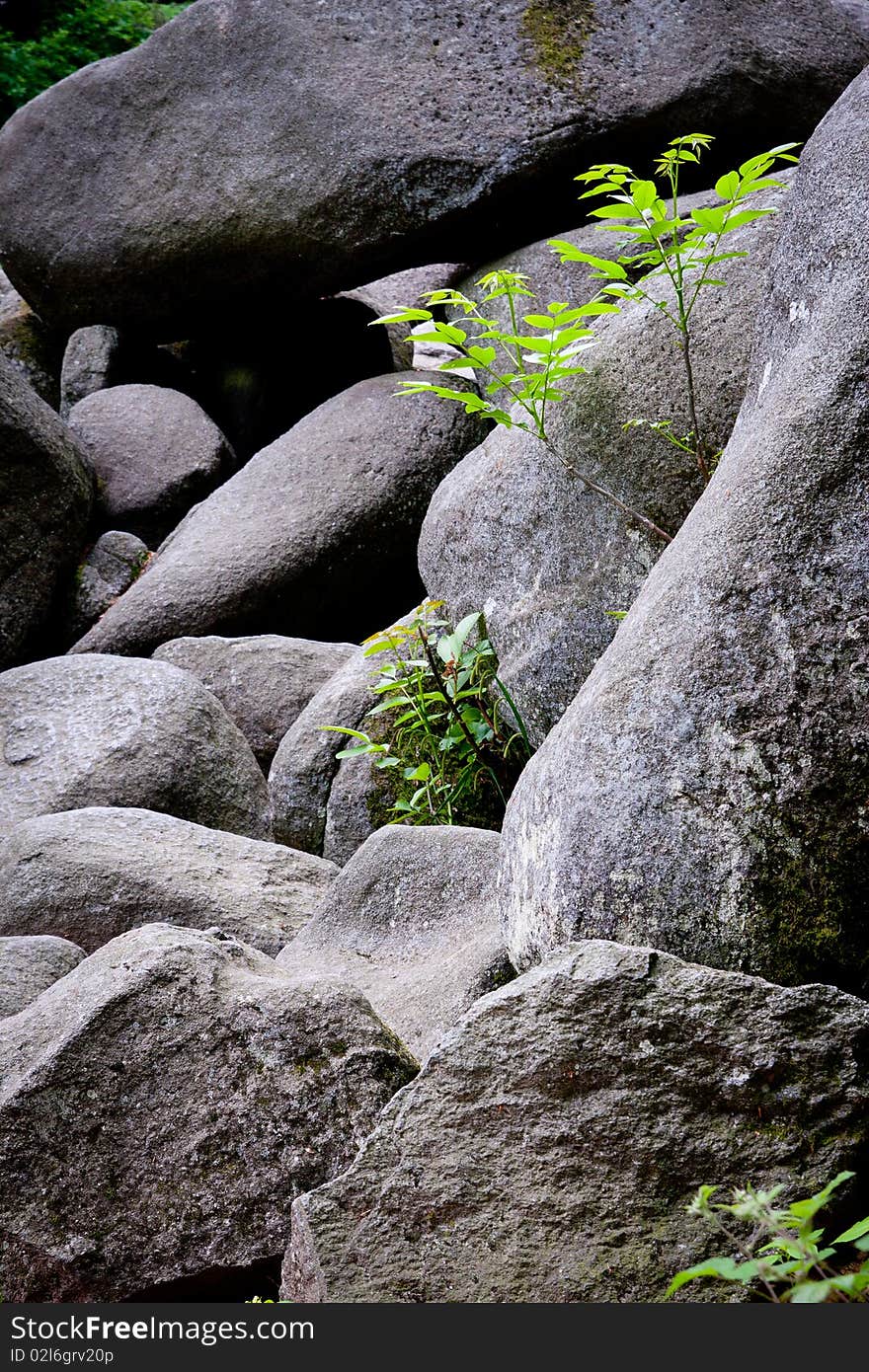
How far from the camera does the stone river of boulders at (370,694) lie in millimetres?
1912

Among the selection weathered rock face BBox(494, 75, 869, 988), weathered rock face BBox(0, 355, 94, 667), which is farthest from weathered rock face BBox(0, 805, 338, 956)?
weathered rock face BBox(0, 355, 94, 667)

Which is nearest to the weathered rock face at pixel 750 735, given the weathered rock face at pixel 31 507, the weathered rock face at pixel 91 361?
the weathered rock face at pixel 31 507

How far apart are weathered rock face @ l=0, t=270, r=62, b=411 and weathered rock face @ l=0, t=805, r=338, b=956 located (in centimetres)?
586

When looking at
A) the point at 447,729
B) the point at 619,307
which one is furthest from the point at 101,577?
the point at 619,307

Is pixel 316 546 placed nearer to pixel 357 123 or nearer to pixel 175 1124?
pixel 357 123

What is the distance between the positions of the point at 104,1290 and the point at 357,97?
632 cm

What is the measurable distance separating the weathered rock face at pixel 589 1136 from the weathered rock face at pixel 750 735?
0.23m

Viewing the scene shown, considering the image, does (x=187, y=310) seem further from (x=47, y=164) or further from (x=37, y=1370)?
(x=37, y=1370)

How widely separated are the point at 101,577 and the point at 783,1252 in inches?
260

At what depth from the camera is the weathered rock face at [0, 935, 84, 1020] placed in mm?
3152

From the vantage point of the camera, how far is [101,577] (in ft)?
25.0

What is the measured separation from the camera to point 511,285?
3.45 metres

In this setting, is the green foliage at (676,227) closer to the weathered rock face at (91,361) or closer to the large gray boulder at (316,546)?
the large gray boulder at (316,546)

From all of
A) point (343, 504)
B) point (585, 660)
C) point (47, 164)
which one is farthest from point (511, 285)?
point (47, 164)
